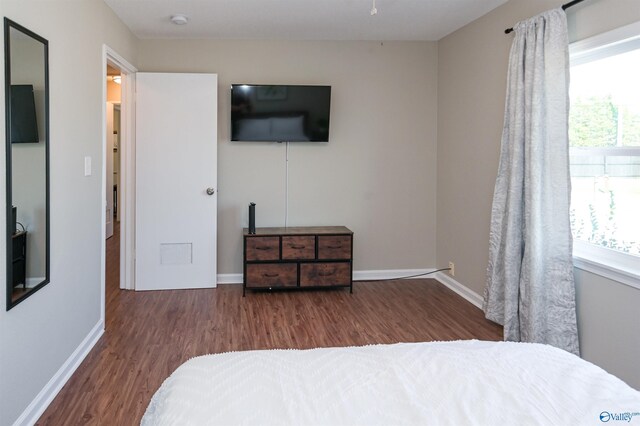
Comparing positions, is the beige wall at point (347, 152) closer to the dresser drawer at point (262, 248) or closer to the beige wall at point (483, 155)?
the beige wall at point (483, 155)

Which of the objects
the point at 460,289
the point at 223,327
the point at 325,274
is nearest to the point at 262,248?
the point at 325,274

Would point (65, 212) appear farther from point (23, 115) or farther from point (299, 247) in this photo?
point (299, 247)

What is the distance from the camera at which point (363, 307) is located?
4.07 metres

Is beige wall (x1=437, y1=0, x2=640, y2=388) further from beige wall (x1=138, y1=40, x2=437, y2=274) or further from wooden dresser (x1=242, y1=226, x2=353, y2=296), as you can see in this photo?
wooden dresser (x1=242, y1=226, x2=353, y2=296)

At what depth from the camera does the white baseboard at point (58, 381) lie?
221cm

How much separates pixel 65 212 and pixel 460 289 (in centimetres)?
335

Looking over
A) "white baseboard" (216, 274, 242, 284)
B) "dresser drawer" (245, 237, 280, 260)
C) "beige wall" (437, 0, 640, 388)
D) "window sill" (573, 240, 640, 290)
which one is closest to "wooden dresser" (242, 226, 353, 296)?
"dresser drawer" (245, 237, 280, 260)

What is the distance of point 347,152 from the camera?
4855 millimetres

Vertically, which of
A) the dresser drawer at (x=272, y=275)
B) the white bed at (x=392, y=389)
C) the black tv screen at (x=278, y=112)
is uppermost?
the black tv screen at (x=278, y=112)

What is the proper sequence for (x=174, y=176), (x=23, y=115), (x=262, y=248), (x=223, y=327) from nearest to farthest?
1. (x=23, y=115)
2. (x=223, y=327)
3. (x=262, y=248)
4. (x=174, y=176)

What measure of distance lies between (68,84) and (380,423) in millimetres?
2580

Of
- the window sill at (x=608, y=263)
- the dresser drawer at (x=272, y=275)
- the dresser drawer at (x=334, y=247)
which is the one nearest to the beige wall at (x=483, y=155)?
the window sill at (x=608, y=263)

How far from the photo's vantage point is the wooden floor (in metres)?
2.51

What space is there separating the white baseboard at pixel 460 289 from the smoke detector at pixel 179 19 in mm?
3395
